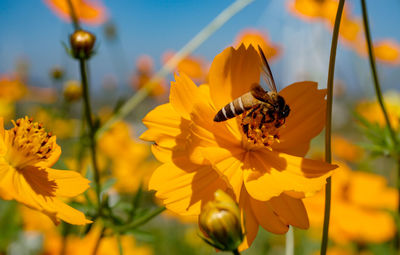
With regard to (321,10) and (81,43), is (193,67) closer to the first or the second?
(321,10)

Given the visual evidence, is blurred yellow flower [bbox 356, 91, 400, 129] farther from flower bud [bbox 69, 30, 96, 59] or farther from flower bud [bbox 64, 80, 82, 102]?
→ flower bud [bbox 64, 80, 82, 102]

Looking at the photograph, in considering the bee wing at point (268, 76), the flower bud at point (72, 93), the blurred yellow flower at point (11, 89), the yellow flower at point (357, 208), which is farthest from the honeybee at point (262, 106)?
the blurred yellow flower at point (11, 89)

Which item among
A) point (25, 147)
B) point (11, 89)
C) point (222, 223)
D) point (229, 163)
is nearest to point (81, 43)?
point (25, 147)

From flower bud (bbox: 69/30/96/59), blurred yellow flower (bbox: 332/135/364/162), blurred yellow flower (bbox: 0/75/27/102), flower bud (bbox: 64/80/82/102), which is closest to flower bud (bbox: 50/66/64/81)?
flower bud (bbox: 64/80/82/102)

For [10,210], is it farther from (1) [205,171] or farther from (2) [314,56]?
(2) [314,56]

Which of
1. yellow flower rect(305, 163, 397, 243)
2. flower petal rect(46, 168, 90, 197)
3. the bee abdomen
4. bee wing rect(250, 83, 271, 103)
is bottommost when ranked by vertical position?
yellow flower rect(305, 163, 397, 243)

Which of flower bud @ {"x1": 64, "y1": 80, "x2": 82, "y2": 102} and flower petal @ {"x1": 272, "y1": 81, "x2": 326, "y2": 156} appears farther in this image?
flower bud @ {"x1": 64, "y1": 80, "x2": 82, "y2": 102}

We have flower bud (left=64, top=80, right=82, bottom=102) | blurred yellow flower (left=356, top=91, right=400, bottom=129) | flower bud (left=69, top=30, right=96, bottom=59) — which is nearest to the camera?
flower bud (left=69, top=30, right=96, bottom=59)
